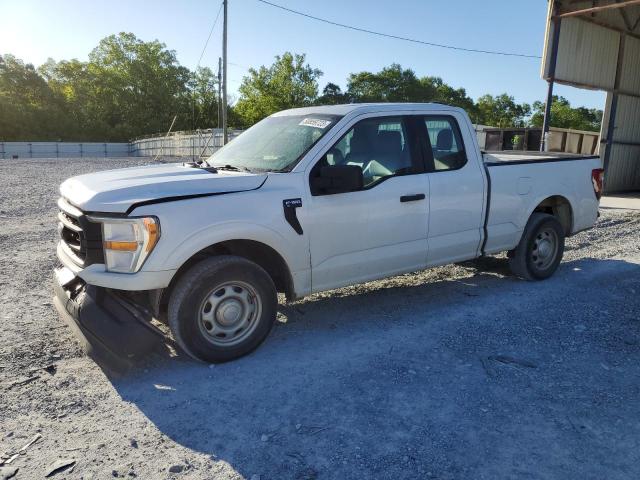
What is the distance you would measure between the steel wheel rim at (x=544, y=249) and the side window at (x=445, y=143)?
1.66 metres

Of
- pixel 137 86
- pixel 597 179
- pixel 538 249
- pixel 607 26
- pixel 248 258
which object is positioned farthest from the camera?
pixel 137 86

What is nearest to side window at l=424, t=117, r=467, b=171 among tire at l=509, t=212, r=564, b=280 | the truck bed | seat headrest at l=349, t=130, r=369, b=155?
the truck bed

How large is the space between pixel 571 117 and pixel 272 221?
75653 mm

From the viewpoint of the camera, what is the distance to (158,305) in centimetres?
383

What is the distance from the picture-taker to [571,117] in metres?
69.3

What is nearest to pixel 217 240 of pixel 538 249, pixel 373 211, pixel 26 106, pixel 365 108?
pixel 373 211

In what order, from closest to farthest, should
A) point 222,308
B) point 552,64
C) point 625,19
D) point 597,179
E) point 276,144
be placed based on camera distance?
point 222,308, point 276,144, point 597,179, point 552,64, point 625,19

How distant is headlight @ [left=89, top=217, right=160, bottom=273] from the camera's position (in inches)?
138

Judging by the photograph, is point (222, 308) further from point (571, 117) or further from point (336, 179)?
point (571, 117)

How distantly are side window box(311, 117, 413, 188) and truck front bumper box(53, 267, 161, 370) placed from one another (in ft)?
6.32

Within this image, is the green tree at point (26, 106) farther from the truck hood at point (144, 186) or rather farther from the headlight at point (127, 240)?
the headlight at point (127, 240)

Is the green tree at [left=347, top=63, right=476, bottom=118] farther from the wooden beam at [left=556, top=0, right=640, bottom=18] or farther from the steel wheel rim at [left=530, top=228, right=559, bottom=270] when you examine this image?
the steel wheel rim at [left=530, top=228, right=559, bottom=270]

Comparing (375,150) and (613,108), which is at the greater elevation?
(613,108)

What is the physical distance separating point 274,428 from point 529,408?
1.66 m
